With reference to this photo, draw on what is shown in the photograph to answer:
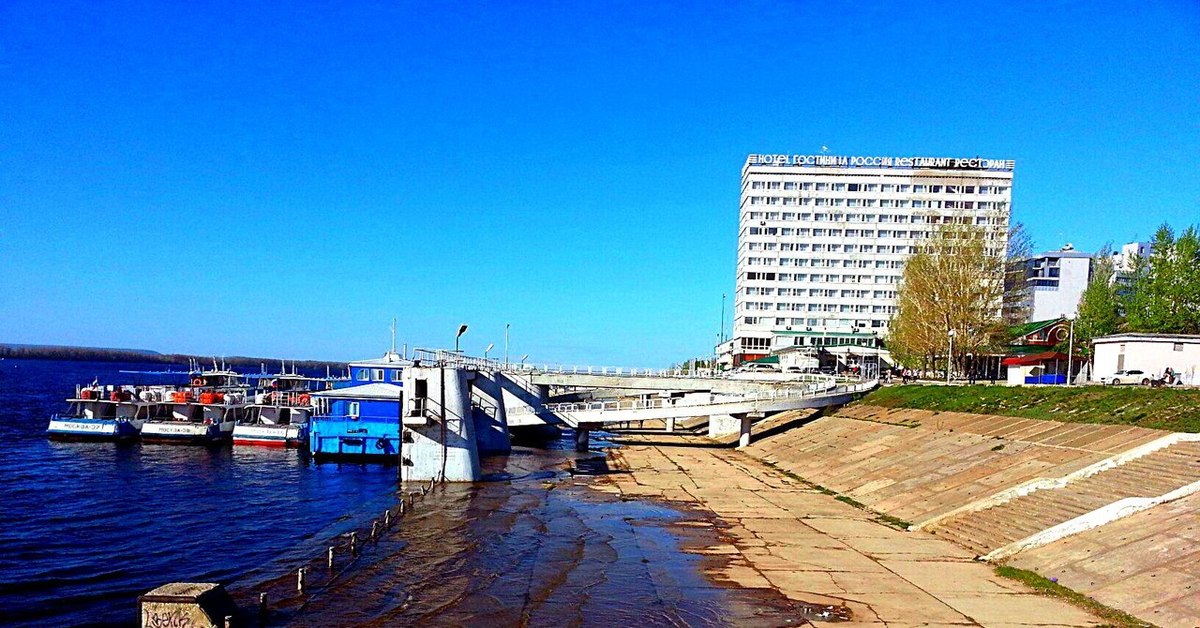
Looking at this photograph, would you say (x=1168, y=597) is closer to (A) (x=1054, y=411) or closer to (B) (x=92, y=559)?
(A) (x=1054, y=411)

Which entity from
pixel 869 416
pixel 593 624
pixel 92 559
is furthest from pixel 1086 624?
pixel 869 416

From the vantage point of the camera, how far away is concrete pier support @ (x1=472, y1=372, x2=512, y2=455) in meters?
62.5

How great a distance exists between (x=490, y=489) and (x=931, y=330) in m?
54.1

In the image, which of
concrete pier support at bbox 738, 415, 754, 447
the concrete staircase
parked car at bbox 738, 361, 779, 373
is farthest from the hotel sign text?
the concrete staircase

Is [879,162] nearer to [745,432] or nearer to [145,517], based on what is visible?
[745,432]

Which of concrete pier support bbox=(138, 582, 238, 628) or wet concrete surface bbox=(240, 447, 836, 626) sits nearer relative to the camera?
concrete pier support bbox=(138, 582, 238, 628)

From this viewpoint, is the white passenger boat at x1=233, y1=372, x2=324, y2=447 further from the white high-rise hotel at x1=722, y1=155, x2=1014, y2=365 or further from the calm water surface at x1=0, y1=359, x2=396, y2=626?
the white high-rise hotel at x1=722, y1=155, x2=1014, y2=365

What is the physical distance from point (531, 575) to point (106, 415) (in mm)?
64260

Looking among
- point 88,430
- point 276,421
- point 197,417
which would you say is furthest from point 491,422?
point 88,430

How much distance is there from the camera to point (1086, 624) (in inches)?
741

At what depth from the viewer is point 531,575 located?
25.1 meters

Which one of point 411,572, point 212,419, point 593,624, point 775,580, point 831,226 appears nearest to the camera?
point 593,624

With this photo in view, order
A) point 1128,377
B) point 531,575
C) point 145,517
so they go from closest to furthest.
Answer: point 531,575 < point 145,517 < point 1128,377

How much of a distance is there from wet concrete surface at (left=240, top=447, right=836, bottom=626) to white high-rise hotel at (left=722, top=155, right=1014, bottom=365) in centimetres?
9838
